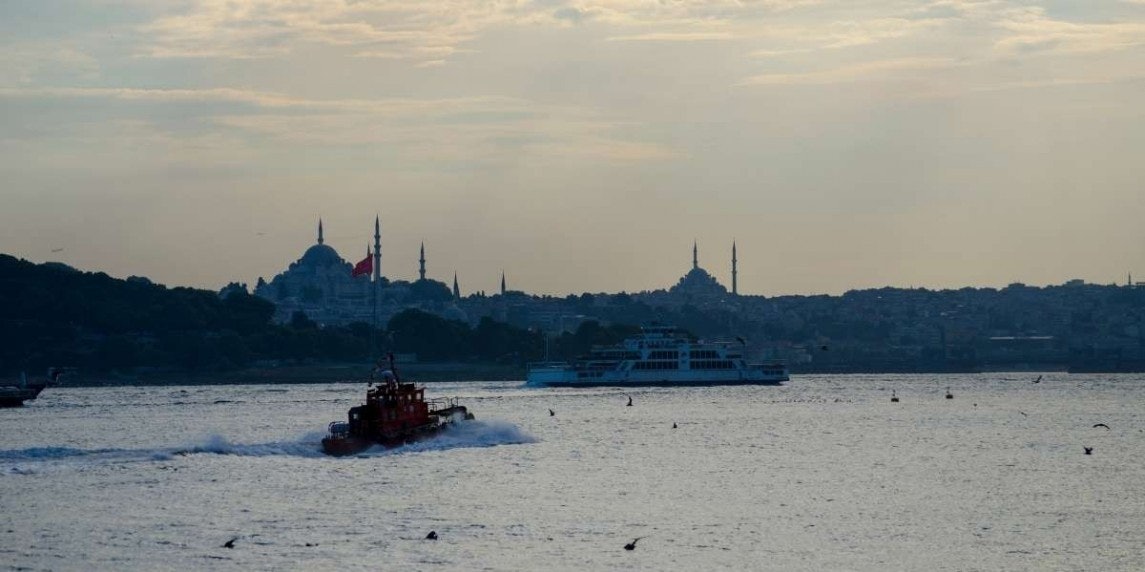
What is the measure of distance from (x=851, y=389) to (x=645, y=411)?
65.2m

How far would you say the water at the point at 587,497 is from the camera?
50.5 m

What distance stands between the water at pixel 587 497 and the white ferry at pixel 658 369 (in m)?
75.3

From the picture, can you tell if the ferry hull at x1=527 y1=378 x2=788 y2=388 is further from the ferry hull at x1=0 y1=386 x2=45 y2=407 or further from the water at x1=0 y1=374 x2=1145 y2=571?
the water at x1=0 y1=374 x2=1145 y2=571

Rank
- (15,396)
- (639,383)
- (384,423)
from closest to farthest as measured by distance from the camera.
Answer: (384,423) → (15,396) → (639,383)

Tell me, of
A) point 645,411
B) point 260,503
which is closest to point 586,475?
point 260,503

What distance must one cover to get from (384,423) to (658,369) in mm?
110340

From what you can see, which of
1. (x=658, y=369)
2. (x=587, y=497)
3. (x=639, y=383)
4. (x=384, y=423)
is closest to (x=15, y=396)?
(x=639, y=383)

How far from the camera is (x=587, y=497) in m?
63.7

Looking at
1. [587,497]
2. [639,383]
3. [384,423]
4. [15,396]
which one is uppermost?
[639,383]

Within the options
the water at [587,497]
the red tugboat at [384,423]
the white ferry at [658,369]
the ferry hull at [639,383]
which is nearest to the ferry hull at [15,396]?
the water at [587,497]

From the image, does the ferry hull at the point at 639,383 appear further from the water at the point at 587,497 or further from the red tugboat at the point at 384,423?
the red tugboat at the point at 384,423

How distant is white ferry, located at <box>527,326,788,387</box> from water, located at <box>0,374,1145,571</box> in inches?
2965

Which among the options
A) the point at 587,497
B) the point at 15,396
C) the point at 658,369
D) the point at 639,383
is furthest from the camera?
the point at 658,369

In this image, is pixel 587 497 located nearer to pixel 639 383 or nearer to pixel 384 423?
pixel 384 423
